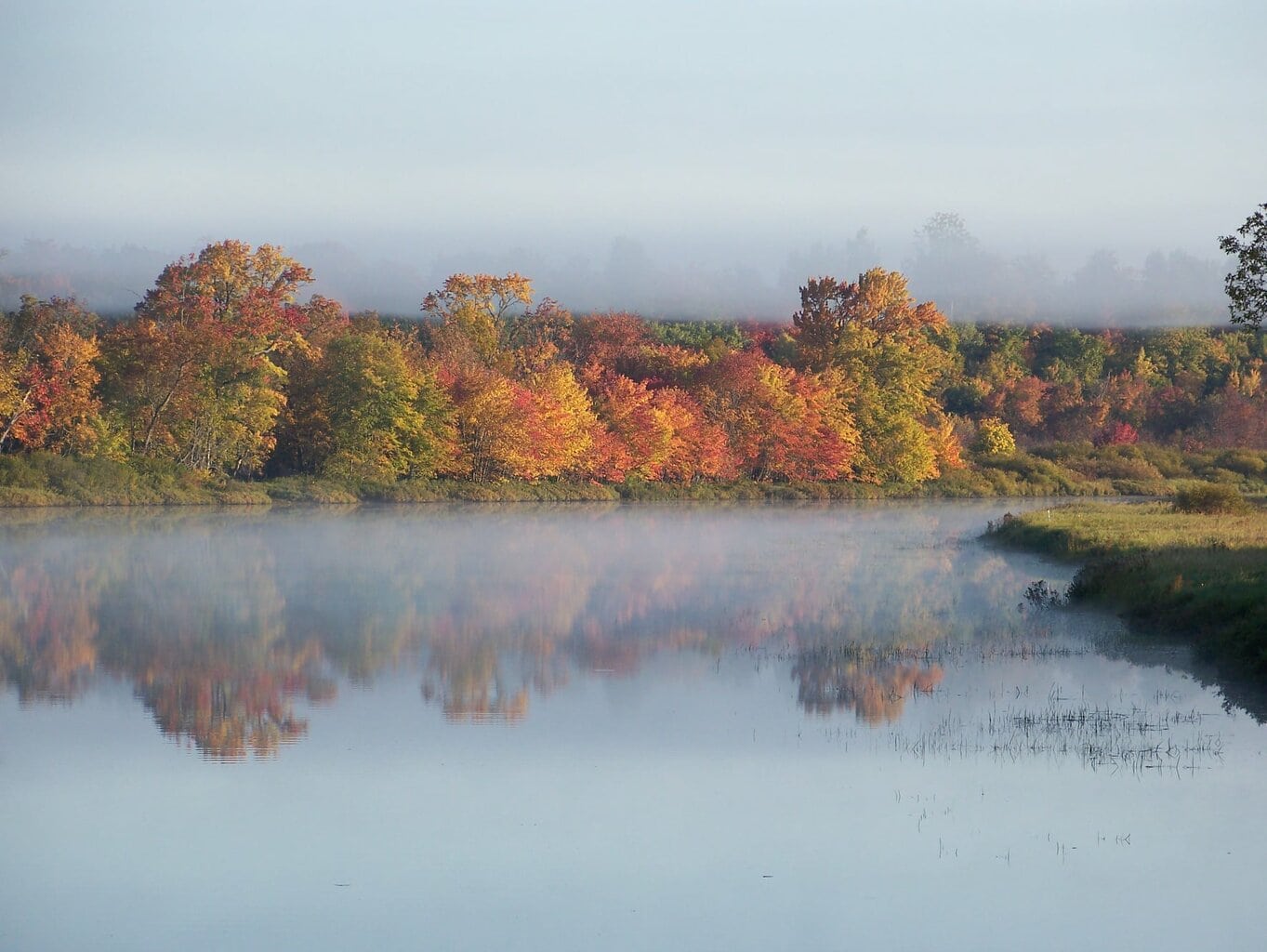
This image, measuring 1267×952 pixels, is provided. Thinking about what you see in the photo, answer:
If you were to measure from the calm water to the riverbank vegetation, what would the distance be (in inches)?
898

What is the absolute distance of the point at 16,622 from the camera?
1741 centimetres

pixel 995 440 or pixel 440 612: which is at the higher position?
pixel 995 440

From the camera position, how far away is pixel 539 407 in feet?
156

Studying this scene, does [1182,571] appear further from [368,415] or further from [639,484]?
[639,484]

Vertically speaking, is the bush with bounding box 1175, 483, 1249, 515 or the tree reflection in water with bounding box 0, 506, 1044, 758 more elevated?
the bush with bounding box 1175, 483, 1249, 515

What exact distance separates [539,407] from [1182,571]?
31.5 m

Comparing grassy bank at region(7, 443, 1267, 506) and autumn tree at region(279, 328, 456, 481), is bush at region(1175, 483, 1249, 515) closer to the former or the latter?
grassy bank at region(7, 443, 1267, 506)

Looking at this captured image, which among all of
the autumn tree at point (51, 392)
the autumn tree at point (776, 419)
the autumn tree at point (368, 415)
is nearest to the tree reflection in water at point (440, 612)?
the autumn tree at point (51, 392)

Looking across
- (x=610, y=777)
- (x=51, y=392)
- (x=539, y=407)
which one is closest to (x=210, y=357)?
(x=51, y=392)

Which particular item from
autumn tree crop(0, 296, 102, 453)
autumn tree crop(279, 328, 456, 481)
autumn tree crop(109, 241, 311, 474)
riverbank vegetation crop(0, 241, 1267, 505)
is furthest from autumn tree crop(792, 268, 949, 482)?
autumn tree crop(0, 296, 102, 453)

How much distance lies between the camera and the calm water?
7125 mm

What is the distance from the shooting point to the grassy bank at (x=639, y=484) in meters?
40.0

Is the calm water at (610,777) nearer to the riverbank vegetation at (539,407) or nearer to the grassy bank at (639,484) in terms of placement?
the grassy bank at (639,484)

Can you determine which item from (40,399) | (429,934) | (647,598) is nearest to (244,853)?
(429,934)
